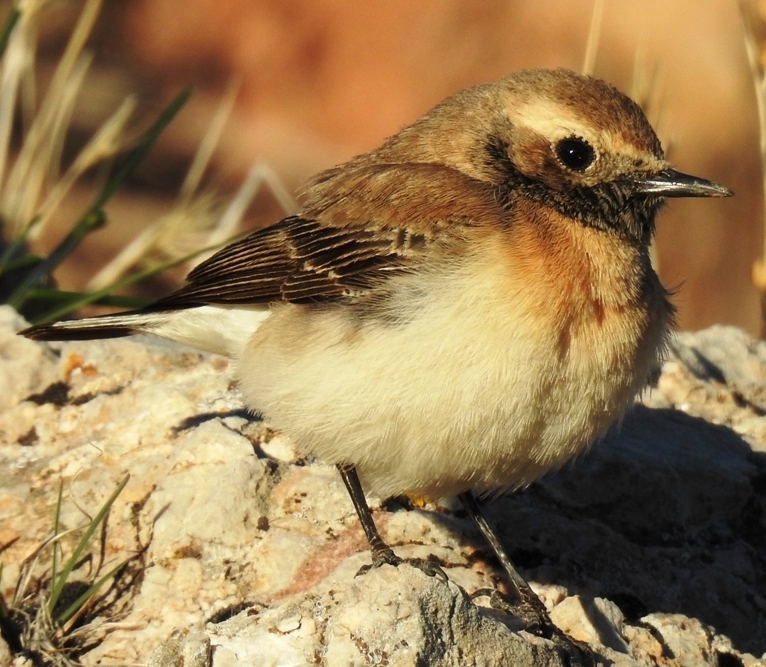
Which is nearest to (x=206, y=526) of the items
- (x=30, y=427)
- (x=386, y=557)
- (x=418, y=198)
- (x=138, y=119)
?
(x=386, y=557)

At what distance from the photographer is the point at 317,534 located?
17.9 ft

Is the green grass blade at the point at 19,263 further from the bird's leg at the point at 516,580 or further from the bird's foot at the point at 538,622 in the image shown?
the bird's foot at the point at 538,622

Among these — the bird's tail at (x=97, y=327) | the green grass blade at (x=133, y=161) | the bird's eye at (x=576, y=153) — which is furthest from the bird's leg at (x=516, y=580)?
the green grass blade at (x=133, y=161)

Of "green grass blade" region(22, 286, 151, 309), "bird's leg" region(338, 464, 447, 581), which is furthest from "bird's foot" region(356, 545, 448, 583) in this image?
"green grass blade" region(22, 286, 151, 309)

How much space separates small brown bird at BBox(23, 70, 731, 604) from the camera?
16.2 feet

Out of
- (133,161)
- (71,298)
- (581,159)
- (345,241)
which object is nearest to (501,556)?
(345,241)

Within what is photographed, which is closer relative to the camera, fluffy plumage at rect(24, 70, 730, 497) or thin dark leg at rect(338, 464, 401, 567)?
fluffy plumage at rect(24, 70, 730, 497)

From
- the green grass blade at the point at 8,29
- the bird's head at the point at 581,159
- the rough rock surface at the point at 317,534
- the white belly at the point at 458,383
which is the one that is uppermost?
the bird's head at the point at 581,159

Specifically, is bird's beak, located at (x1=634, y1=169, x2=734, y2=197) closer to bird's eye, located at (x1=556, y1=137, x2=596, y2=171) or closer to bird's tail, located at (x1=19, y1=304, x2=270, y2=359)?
bird's eye, located at (x1=556, y1=137, x2=596, y2=171)

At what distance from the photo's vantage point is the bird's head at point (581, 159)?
5434 millimetres

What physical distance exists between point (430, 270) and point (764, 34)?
421 cm

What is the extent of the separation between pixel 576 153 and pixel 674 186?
1.53 feet

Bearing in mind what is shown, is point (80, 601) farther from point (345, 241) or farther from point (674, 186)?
point (674, 186)

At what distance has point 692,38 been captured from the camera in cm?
1158
